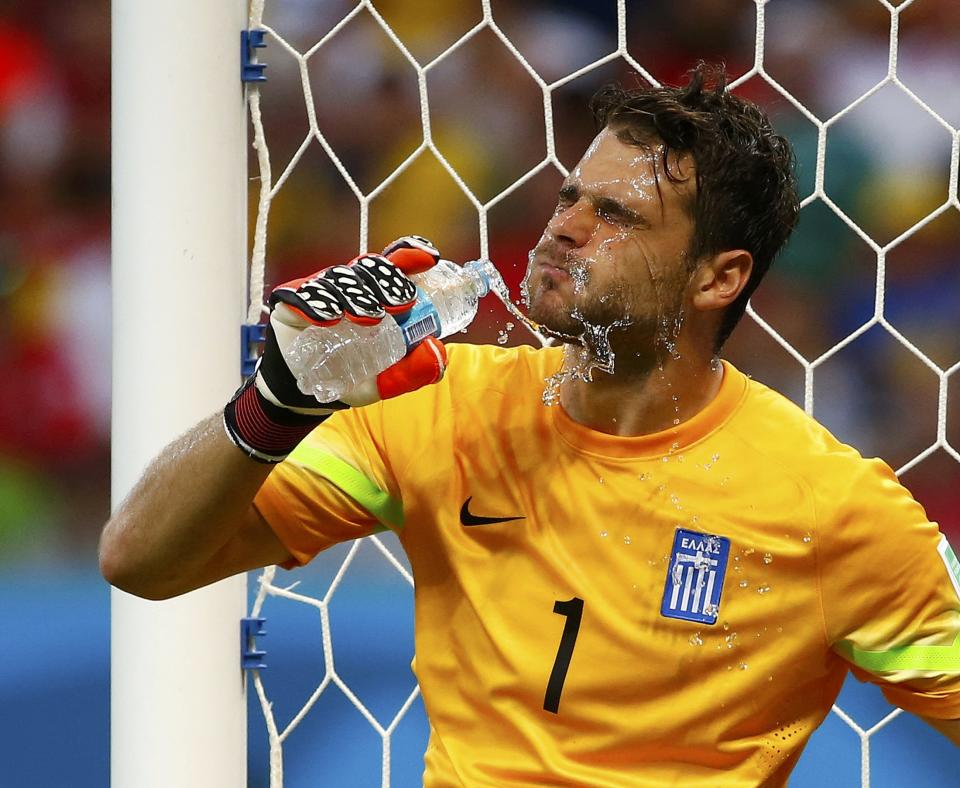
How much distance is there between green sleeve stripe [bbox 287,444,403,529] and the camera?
1048mm

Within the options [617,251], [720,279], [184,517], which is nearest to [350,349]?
[184,517]

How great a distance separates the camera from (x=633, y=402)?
1.09 metres

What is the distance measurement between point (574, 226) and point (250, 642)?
0.66 metres

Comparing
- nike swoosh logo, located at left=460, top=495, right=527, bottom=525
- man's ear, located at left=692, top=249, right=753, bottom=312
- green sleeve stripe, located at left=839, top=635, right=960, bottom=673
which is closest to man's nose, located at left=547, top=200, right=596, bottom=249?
man's ear, located at left=692, top=249, right=753, bottom=312

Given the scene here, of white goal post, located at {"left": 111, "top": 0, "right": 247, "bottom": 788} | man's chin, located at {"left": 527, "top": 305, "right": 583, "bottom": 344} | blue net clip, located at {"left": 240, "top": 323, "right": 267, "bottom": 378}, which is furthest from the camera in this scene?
blue net clip, located at {"left": 240, "top": 323, "right": 267, "bottom": 378}

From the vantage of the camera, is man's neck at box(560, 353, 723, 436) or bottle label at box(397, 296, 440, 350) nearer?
bottle label at box(397, 296, 440, 350)

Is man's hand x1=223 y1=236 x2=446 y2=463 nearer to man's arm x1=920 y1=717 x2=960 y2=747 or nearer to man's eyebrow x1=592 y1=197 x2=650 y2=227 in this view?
man's eyebrow x1=592 y1=197 x2=650 y2=227

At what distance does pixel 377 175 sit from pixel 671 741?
1.16m

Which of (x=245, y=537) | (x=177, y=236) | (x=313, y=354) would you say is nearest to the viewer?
(x=313, y=354)

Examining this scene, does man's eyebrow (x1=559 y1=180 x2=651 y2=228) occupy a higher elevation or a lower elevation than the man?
higher

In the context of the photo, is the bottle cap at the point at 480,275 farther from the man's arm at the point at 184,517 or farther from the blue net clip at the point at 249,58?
the blue net clip at the point at 249,58

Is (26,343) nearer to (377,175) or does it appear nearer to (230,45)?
(377,175)

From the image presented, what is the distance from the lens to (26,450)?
2.19 m

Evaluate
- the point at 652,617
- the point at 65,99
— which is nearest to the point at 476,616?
the point at 652,617
